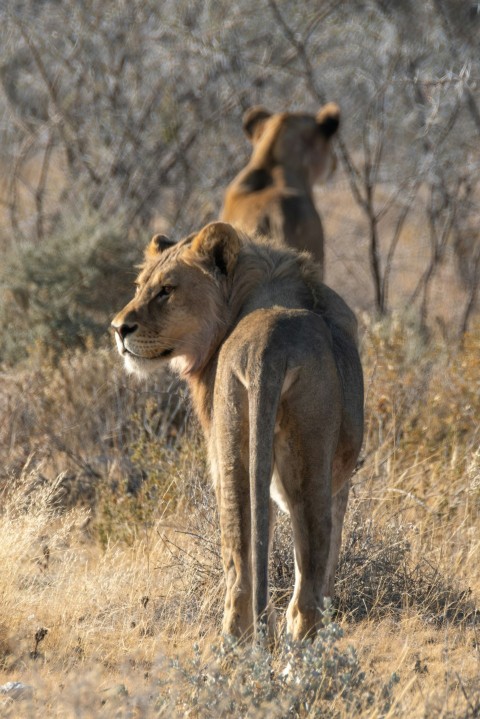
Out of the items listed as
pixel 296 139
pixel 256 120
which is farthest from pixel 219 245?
pixel 256 120

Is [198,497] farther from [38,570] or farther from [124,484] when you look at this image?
[38,570]

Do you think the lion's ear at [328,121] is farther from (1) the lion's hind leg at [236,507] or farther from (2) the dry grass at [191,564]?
(1) the lion's hind leg at [236,507]

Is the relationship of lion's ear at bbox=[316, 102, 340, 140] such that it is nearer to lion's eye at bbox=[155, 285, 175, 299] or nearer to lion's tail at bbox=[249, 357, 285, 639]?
lion's eye at bbox=[155, 285, 175, 299]

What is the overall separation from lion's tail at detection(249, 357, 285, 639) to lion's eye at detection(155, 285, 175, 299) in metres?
0.89

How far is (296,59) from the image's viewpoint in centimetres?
1185

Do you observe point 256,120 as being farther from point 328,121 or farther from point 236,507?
point 236,507

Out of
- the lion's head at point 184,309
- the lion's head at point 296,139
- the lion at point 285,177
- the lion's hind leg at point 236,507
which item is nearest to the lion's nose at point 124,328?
the lion's head at point 184,309

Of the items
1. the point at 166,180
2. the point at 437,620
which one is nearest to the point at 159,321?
the point at 437,620

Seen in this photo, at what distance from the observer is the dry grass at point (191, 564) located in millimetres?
3648

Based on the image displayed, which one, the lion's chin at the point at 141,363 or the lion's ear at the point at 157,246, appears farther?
the lion's ear at the point at 157,246

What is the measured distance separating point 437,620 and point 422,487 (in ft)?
4.85

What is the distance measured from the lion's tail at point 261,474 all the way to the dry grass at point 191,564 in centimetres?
22

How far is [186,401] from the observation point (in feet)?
23.0

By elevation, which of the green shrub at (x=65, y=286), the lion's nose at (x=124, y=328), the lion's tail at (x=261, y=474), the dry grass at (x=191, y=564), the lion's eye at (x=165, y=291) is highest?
the lion's eye at (x=165, y=291)
